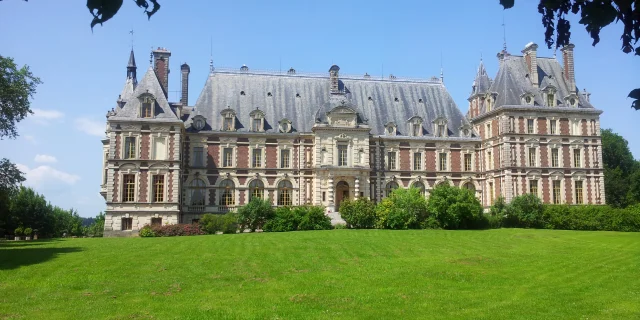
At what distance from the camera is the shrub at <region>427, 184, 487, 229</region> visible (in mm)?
37719

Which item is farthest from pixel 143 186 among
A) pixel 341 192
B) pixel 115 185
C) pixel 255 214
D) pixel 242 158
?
pixel 341 192

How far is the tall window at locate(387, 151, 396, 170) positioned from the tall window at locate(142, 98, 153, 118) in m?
19.1

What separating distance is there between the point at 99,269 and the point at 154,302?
5.84 metres

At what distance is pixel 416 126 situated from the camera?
162 ft

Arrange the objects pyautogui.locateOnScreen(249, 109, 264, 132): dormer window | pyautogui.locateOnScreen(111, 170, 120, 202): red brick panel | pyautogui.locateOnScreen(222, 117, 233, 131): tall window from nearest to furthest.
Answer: pyautogui.locateOnScreen(111, 170, 120, 202): red brick panel → pyautogui.locateOnScreen(222, 117, 233, 131): tall window → pyautogui.locateOnScreen(249, 109, 264, 132): dormer window

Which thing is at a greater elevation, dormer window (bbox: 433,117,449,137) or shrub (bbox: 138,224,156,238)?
dormer window (bbox: 433,117,449,137)

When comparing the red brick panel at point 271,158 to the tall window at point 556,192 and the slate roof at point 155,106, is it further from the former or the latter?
the tall window at point 556,192

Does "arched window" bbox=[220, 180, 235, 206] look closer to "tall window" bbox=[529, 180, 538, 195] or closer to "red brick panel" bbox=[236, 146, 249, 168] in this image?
"red brick panel" bbox=[236, 146, 249, 168]

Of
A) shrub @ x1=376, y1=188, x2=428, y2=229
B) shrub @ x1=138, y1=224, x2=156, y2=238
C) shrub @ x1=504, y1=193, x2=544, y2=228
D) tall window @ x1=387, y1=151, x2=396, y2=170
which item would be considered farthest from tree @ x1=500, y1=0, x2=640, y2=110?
tall window @ x1=387, y1=151, x2=396, y2=170

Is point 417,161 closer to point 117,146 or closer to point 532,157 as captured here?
point 532,157

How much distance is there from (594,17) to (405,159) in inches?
1698

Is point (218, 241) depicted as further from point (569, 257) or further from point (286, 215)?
point (569, 257)

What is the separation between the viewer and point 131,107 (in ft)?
142

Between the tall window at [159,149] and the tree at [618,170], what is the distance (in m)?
44.8
